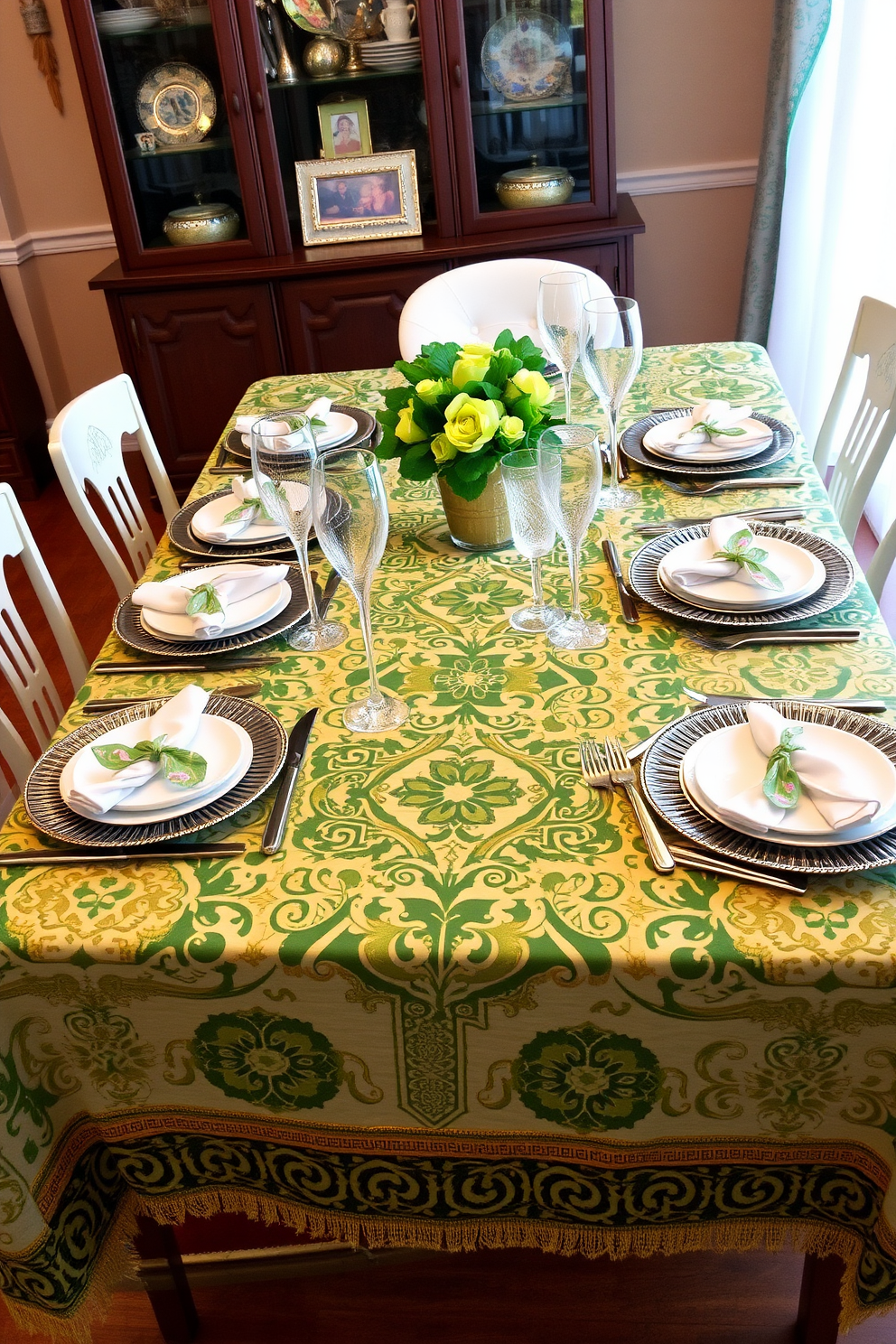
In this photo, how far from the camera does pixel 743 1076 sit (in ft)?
2.91

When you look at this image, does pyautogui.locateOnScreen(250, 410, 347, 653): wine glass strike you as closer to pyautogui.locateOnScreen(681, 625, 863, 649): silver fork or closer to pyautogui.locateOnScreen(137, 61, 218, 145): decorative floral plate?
pyautogui.locateOnScreen(681, 625, 863, 649): silver fork

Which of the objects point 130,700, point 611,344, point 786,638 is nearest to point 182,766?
point 130,700

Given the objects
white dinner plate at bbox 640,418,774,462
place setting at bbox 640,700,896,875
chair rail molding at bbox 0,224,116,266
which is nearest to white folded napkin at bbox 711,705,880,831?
place setting at bbox 640,700,896,875

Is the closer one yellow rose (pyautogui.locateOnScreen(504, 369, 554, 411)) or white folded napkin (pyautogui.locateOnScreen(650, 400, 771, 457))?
yellow rose (pyautogui.locateOnScreen(504, 369, 554, 411))

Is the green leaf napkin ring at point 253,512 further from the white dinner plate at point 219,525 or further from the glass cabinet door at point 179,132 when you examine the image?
the glass cabinet door at point 179,132

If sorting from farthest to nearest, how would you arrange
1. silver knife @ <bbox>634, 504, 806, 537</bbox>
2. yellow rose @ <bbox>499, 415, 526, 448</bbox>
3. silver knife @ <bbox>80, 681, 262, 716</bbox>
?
silver knife @ <bbox>634, 504, 806, 537</bbox> → yellow rose @ <bbox>499, 415, 526, 448</bbox> → silver knife @ <bbox>80, 681, 262, 716</bbox>

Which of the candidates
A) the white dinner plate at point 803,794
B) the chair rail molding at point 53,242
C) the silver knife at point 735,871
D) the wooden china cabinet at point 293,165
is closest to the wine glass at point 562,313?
the white dinner plate at point 803,794

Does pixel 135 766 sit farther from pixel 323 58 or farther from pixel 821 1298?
pixel 323 58

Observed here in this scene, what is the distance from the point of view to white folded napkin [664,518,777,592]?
1249 millimetres

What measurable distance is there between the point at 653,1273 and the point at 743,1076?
2.00 ft

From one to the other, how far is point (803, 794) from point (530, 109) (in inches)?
101

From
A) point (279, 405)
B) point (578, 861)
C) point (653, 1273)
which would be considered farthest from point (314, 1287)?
point (279, 405)

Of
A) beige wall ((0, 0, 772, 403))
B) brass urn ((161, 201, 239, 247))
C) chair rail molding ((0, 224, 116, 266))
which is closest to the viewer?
brass urn ((161, 201, 239, 247))

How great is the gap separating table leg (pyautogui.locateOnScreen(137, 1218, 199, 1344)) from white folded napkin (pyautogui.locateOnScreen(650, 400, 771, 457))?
3.82 ft
